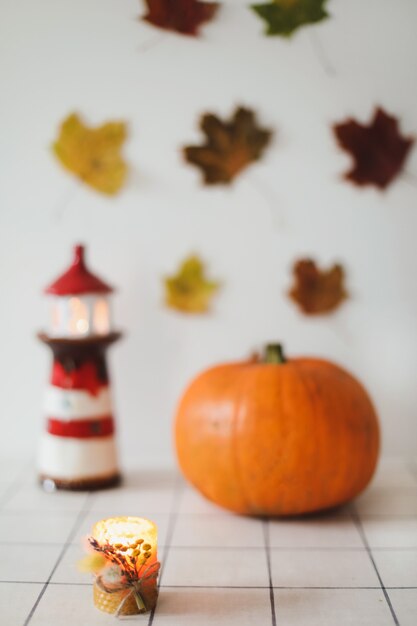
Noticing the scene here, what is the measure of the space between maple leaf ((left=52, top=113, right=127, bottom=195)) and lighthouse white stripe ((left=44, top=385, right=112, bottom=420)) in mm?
499

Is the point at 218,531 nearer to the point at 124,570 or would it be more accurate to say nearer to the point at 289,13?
the point at 124,570

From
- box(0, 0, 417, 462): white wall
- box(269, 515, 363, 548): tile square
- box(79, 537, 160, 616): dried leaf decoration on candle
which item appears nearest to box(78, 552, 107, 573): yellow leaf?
box(79, 537, 160, 616): dried leaf decoration on candle

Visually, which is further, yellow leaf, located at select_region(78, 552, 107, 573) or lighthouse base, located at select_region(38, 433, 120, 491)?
lighthouse base, located at select_region(38, 433, 120, 491)

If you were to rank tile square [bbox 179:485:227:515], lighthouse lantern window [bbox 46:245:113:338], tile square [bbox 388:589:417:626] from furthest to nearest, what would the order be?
lighthouse lantern window [bbox 46:245:113:338]
tile square [bbox 179:485:227:515]
tile square [bbox 388:589:417:626]

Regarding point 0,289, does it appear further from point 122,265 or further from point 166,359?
point 166,359

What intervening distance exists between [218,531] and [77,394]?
0.44 meters

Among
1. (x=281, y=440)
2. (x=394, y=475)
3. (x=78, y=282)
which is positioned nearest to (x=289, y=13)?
(x=78, y=282)

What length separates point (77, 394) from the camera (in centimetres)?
157

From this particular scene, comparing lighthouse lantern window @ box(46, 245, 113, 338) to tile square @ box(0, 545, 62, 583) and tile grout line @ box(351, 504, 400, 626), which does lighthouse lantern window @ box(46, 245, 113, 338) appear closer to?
tile square @ box(0, 545, 62, 583)

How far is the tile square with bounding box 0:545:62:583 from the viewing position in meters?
1.14

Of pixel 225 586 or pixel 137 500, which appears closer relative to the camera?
pixel 225 586

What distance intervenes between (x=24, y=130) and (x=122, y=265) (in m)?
0.39

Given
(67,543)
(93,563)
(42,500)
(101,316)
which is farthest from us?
(101,316)

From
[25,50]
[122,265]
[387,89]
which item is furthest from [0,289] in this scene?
[387,89]
